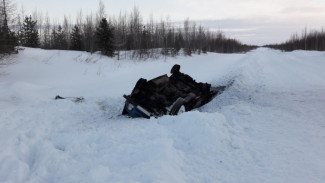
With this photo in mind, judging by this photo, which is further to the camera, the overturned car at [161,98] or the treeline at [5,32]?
the treeline at [5,32]

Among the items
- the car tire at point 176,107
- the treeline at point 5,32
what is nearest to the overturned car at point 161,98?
the car tire at point 176,107

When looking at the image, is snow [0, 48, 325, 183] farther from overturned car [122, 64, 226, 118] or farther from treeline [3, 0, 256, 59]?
treeline [3, 0, 256, 59]

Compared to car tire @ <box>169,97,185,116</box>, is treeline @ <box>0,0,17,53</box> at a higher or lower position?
higher

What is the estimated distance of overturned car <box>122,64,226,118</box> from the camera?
27.8 ft

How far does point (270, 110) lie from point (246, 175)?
4.82 meters

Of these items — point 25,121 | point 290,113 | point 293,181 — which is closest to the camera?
point 293,181

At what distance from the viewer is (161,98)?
29.9 ft

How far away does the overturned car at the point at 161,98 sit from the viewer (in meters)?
8.46

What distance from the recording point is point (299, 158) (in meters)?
4.96

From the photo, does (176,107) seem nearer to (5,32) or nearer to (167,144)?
(167,144)

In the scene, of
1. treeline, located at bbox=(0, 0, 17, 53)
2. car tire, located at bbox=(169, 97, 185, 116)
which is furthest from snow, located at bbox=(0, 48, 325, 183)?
treeline, located at bbox=(0, 0, 17, 53)

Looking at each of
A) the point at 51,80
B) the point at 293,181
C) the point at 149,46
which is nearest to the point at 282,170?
the point at 293,181

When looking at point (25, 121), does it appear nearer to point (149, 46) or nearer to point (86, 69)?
point (86, 69)

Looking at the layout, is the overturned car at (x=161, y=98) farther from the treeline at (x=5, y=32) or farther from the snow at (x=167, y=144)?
the treeline at (x=5, y=32)
